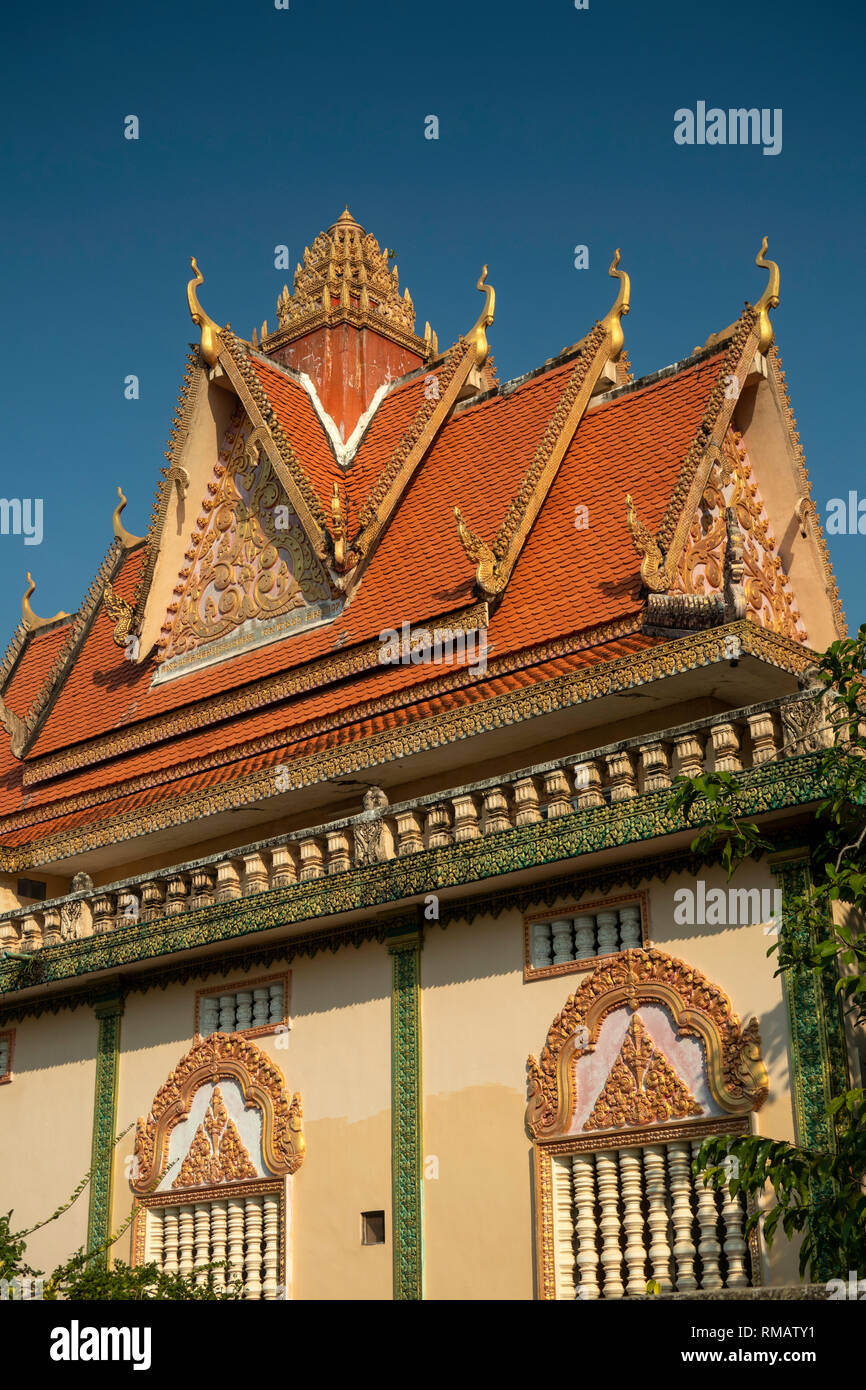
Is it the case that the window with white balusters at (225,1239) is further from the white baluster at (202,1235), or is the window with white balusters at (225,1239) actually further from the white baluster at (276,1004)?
the white baluster at (276,1004)

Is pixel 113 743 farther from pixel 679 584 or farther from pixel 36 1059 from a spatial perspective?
pixel 679 584

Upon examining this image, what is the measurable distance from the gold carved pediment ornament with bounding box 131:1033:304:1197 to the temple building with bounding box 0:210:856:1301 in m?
0.03

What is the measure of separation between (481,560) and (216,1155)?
4.87m

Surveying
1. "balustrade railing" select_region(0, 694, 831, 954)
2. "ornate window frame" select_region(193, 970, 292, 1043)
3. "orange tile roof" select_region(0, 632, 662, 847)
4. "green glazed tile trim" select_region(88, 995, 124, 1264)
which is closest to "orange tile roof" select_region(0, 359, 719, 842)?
"orange tile roof" select_region(0, 632, 662, 847)

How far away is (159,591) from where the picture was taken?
55.4ft

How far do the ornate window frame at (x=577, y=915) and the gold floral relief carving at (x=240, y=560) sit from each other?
509 centimetres

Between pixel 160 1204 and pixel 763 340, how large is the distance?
814cm

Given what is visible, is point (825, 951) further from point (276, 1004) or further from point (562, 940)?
point (276, 1004)

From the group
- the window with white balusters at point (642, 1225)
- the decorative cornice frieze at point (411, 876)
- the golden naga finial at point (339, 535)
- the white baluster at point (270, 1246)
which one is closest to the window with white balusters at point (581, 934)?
the decorative cornice frieze at point (411, 876)

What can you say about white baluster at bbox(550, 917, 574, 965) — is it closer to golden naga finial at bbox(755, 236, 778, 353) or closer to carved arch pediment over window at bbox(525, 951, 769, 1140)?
carved arch pediment over window at bbox(525, 951, 769, 1140)

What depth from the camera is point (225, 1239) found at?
40.9 ft

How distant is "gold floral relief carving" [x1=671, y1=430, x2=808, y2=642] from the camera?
13.3 meters
